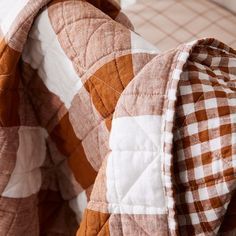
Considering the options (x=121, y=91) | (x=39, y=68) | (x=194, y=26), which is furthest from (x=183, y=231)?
(x=194, y=26)

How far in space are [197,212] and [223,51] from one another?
0.57 ft

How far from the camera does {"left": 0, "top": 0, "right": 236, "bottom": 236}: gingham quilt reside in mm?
420

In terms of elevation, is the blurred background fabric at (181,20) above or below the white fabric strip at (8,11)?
below

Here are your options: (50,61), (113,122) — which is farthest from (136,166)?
(50,61)

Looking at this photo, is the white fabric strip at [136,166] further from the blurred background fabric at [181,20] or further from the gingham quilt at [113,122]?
the blurred background fabric at [181,20]

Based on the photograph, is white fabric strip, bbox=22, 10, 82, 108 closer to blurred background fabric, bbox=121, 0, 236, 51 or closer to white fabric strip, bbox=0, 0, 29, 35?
white fabric strip, bbox=0, 0, 29, 35

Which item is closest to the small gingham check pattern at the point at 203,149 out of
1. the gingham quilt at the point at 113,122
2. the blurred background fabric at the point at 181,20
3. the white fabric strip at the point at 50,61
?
the gingham quilt at the point at 113,122

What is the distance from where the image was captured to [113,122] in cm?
46

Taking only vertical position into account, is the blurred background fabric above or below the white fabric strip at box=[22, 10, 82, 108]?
below

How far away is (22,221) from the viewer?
639 millimetres

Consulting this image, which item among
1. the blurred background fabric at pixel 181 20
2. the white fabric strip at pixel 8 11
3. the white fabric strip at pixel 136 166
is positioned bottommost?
the blurred background fabric at pixel 181 20

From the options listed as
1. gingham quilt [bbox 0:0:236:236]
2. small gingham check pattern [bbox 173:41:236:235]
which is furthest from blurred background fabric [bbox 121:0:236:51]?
small gingham check pattern [bbox 173:41:236:235]

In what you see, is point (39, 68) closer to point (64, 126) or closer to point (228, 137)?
point (64, 126)

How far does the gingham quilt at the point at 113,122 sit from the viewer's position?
0.42 metres
